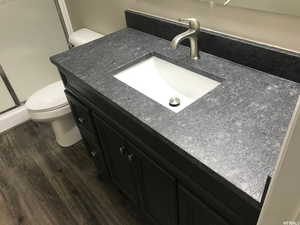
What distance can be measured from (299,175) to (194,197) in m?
0.57

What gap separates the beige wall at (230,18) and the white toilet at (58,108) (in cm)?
38

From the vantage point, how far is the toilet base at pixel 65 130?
205cm

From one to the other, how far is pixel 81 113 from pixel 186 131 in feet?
2.76

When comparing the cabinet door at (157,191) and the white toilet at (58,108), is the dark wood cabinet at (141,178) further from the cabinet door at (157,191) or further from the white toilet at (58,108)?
the white toilet at (58,108)

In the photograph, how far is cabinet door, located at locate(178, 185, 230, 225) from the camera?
87cm

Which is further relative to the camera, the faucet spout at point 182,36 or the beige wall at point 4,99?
the beige wall at point 4,99

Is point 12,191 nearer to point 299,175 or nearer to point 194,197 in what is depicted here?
point 194,197

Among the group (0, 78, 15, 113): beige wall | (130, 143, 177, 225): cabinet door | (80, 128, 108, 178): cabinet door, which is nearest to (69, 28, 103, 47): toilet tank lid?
(80, 128, 108, 178): cabinet door

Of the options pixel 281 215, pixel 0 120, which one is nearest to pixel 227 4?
pixel 281 215

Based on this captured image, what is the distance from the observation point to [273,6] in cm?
95

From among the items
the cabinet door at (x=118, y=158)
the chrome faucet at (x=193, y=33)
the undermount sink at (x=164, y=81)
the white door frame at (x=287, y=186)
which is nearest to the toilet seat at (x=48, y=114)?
the cabinet door at (x=118, y=158)

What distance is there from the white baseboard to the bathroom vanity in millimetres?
1219

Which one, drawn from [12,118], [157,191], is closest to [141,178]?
[157,191]

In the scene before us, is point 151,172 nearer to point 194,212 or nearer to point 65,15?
point 194,212
